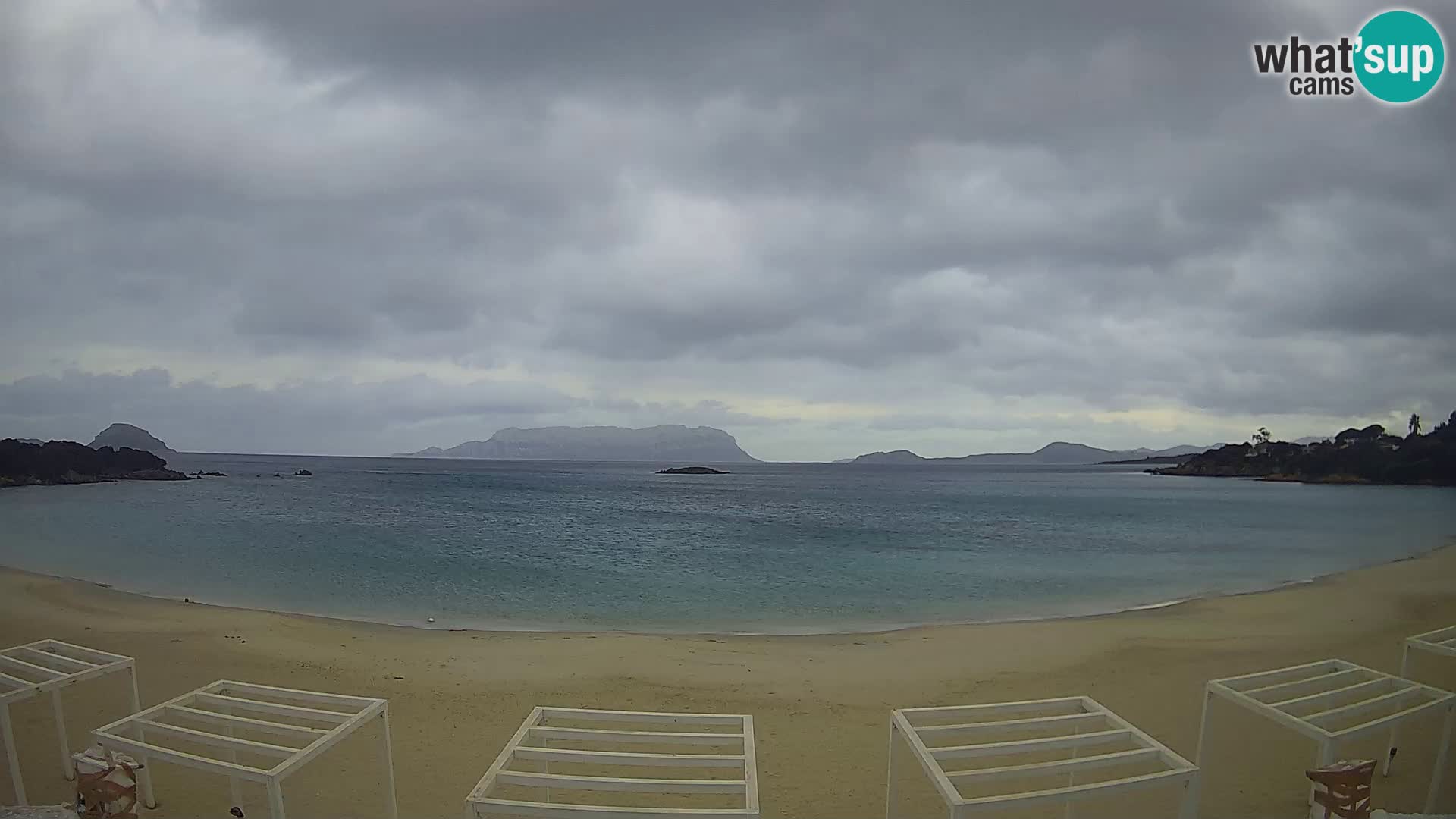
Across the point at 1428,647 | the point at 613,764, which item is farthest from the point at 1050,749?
the point at 1428,647

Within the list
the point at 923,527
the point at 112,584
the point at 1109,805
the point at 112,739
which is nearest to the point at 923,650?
the point at 1109,805

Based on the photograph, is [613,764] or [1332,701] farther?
[1332,701]

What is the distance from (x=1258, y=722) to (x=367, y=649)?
29.6 ft

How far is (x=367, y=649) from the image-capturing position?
331 inches

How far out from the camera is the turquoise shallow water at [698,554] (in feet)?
41.9

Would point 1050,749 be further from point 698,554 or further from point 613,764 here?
point 698,554

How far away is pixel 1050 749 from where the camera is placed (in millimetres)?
2969

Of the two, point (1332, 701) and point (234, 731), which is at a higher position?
point (1332, 701)

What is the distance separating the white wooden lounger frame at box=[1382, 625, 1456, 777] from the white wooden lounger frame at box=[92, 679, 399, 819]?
5567 millimetres

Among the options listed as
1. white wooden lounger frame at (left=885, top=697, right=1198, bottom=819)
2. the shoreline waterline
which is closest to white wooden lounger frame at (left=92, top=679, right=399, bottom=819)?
white wooden lounger frame at (left=885, top=697, right=1198, bottom=819)

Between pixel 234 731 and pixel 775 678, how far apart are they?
4734 millimetres

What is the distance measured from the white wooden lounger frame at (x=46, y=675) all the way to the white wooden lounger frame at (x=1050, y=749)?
14.0 feet

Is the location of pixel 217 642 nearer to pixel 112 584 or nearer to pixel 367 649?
pixel 367 649

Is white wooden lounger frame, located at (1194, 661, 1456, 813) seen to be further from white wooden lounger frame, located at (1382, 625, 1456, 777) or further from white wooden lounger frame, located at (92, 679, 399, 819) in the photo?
white wooden lounger frame, located at (92, 679, 399, 819)
